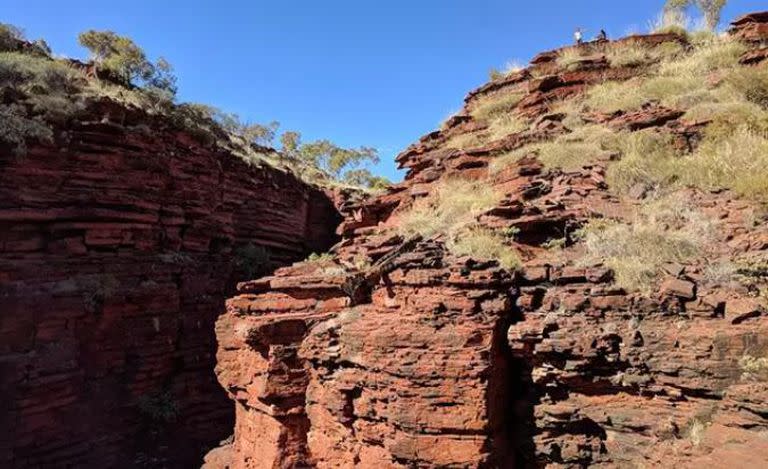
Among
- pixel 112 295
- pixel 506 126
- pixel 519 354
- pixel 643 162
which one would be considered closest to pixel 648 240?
pixel 643 162

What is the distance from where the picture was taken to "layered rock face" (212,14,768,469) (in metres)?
5.49

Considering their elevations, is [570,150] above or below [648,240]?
above

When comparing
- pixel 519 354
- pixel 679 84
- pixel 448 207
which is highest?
pixel 679 84

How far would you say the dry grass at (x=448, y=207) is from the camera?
29.4ft

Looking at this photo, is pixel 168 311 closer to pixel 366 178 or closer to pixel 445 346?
pixel 445 346

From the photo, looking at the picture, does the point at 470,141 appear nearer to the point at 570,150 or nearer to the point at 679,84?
the point at 570,150

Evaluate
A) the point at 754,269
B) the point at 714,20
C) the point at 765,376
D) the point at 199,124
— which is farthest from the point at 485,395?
the point at 199,124

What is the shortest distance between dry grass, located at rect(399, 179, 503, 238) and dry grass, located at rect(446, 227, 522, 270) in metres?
0.41

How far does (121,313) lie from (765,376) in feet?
46.1

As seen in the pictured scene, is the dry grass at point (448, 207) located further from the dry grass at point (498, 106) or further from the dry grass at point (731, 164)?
the dry grass at point (498, 106)

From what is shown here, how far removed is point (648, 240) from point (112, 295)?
42.3 ft

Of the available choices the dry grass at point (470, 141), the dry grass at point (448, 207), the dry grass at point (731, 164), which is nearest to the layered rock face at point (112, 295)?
the dry grass at point (448, 207)

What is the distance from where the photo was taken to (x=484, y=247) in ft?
24.8

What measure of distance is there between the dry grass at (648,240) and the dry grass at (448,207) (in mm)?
1920
